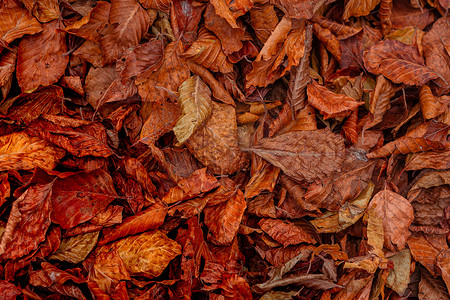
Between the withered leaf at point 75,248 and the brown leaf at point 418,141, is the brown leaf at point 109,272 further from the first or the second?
the brown leaf at point 418,141

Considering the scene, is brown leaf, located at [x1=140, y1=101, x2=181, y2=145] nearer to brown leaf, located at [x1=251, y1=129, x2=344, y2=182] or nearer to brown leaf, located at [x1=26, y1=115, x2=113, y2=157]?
brown leaf, located at [x1=26, y1=115, x2=113, y2=157]

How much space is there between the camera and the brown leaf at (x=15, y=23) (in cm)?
175

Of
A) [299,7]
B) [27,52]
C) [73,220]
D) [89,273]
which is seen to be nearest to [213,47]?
[299,7]

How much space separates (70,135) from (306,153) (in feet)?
3.96

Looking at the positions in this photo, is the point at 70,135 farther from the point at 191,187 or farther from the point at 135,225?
the point at 191,187

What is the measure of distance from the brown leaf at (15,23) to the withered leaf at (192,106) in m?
0.83

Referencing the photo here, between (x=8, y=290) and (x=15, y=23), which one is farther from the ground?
(x=15, y=23)

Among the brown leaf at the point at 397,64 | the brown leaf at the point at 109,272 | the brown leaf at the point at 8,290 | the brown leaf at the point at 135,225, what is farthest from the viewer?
the brown leaf at the point at 397,64

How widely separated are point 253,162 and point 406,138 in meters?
0.82

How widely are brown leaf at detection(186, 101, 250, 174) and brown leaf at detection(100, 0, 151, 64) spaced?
1.79 ft

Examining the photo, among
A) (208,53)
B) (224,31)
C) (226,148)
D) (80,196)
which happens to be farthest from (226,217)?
(224,31)

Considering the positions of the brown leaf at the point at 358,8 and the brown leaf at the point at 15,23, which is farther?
the brown leaf at the point at 358,8

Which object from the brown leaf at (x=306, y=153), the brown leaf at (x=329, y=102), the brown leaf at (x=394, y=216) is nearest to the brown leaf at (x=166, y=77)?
the brown leaf at (x=306, y=153)

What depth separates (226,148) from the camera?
1.82m
